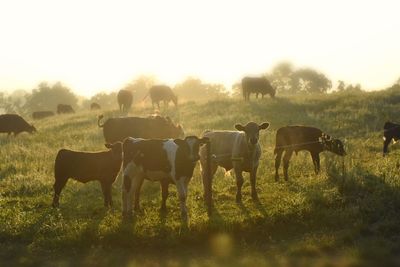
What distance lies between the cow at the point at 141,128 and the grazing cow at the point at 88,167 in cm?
689

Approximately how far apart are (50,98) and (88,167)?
116771 mm

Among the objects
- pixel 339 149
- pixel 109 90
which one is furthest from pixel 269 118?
pixel 109 90

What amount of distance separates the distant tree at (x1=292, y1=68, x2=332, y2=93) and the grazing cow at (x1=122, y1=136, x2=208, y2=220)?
11076cm

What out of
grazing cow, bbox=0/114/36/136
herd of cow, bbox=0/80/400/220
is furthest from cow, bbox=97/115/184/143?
grazing cow, bbox=0/114/36/136

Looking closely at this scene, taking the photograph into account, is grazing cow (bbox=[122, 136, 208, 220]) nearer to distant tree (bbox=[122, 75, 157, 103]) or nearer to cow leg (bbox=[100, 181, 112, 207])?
cow leg (bbox=[100, 181, 112, 207])

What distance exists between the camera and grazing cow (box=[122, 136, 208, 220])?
12.1 m

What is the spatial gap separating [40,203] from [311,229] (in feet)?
26.2

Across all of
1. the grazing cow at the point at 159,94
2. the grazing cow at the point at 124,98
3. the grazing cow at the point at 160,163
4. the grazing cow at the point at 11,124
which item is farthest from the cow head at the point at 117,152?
the grazing cow at the point at 159,94

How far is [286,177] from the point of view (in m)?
16.5

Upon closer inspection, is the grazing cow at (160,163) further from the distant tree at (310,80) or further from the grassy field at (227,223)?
the distant tree at (310,80)

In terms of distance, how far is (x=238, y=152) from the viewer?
14.5 metres

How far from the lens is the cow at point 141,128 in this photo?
69.4ft

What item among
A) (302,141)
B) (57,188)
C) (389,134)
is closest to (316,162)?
(302,141)

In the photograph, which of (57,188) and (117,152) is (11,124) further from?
(117,152)
